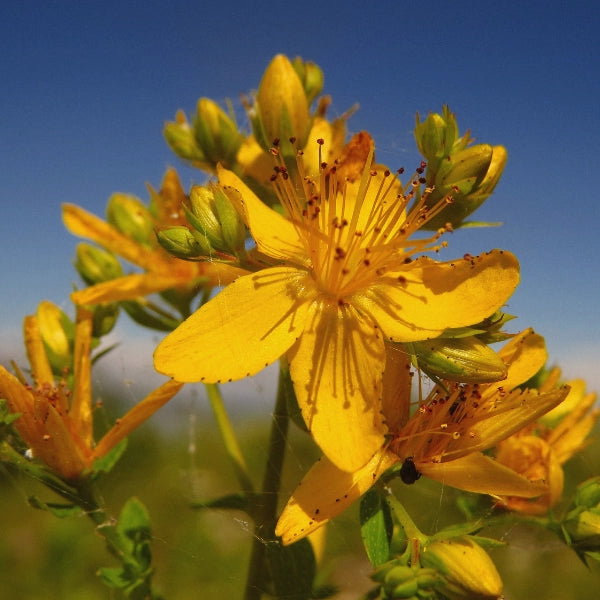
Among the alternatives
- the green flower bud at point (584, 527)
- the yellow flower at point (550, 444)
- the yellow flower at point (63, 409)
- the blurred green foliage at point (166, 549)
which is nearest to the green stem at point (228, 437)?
the yellow flower at point (63, 409)

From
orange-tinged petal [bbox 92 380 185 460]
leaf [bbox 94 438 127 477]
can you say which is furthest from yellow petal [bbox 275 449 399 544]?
leaf [bbox 94 438 127 477]

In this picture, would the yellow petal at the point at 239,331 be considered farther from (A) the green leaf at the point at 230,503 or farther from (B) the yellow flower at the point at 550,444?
(B) the yellow flower at the point at 550,444

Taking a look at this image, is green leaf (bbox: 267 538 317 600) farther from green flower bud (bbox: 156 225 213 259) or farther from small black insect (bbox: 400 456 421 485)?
green flower bud (bbox: 156 225 213 259)

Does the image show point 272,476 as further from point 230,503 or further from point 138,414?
point 138,414

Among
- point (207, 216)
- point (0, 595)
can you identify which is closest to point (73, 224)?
point (207, 216)

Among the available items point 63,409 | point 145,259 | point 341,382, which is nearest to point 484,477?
Answer: point 341,382
